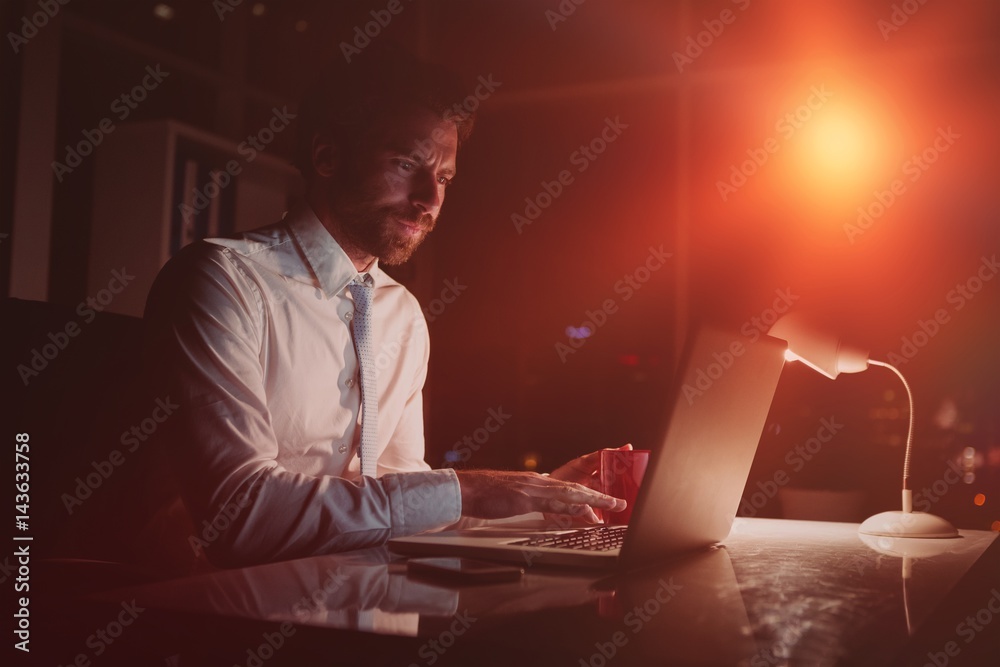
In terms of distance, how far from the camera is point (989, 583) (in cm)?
112

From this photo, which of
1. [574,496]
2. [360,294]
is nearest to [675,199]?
[360,294]

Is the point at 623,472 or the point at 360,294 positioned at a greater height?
the point at 360,294

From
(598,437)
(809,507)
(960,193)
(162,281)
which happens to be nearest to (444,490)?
(162,281)

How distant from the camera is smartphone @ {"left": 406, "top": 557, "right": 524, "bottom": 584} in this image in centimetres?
83

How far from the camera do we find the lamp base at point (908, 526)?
1.32 metres

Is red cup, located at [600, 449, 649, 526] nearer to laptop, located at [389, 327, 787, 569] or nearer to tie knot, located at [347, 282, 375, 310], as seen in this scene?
laptop, located at [389, 327, 787, 569]

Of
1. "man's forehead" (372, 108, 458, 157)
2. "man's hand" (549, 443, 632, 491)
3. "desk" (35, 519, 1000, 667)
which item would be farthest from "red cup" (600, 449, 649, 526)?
"man's forehead" (372, 108, 458, 157)

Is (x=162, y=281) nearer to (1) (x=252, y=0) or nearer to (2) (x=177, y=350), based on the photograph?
(2) (x=177, y=350)

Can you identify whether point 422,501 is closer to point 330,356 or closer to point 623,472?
point 623,472

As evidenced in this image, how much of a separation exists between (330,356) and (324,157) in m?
0.55

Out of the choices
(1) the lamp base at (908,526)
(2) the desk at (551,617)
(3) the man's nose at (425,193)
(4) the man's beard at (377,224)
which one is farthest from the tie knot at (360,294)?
(1) the lamp base at (908,526)

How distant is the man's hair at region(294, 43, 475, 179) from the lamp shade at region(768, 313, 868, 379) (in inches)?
38.9

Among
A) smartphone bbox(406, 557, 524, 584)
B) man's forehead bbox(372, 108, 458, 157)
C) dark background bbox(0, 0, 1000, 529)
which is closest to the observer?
smartphone bbox(406, 557, 524, 584)

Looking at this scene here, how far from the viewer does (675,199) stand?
4082mm
